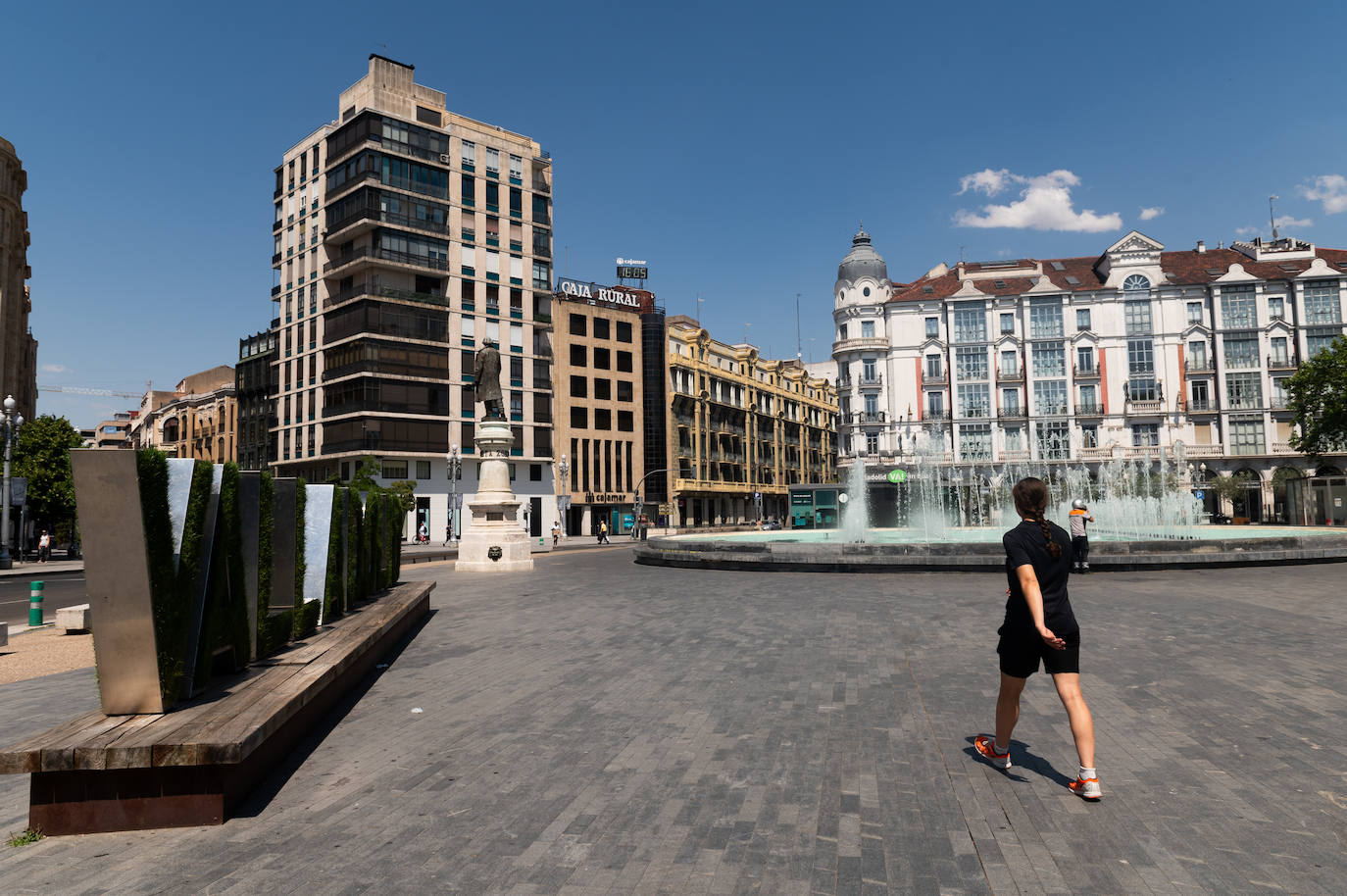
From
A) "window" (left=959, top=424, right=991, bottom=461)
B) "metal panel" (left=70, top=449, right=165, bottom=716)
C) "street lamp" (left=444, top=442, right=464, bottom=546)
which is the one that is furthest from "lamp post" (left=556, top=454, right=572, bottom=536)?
"metal panel" (left=70, top=449, right=165, bottom=716)

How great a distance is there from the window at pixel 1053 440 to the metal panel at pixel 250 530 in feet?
201

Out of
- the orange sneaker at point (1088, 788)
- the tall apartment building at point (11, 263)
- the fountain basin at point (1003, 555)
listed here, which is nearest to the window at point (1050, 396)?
the fountain basin at point (1003, 555)

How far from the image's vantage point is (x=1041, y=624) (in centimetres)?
456

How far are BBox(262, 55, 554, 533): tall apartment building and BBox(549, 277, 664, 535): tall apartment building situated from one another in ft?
8.00

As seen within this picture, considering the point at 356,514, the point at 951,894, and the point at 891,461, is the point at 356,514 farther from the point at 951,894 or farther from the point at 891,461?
the point at 891,461

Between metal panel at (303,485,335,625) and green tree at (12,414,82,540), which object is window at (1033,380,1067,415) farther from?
green tree at (12,414,82,540)

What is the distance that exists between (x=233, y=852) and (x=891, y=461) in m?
61.3

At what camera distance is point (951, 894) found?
3.44 metres

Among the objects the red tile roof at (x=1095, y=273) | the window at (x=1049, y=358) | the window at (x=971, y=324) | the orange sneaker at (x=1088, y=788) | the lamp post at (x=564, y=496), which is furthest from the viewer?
the window at (x=971, y=324)

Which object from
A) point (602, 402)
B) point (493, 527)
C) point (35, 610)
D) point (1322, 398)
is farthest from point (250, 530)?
point (602, 402)

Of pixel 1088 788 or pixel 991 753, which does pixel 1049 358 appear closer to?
pixel 991 753

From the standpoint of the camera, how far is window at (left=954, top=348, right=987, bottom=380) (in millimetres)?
62000

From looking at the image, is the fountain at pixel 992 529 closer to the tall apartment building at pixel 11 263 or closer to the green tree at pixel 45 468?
the green tree at pixel 45 468

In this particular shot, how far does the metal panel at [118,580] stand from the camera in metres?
4.59
